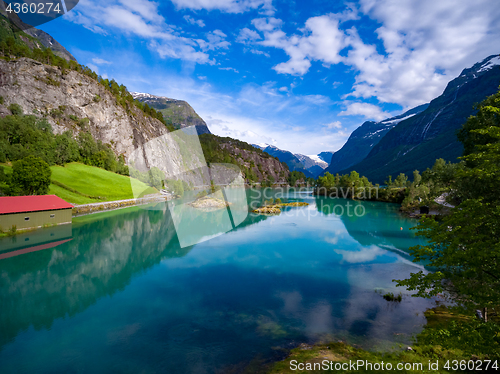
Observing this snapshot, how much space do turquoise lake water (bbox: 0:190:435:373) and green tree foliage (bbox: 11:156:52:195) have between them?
14.3 m

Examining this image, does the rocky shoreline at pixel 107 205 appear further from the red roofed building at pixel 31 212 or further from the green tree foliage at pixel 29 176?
the red roofed building at pixel 31 212

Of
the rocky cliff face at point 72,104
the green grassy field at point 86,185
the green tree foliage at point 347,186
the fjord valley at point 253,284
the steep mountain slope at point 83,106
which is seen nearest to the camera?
the fjord valley at point 253,284

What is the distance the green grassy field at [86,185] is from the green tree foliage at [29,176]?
6.65 meters

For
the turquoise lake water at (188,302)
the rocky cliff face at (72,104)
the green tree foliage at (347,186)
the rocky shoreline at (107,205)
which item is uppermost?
the rocky cliff face at (72,104)

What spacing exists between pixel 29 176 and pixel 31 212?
32.8 feet

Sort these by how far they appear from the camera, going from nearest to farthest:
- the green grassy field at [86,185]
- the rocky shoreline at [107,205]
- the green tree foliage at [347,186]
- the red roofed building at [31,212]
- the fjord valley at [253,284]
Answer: the fjord valley at [253,284]
the red roofed building at [31,212]
the rocky shoreline at [107,205]
the green grassy field at [86,185]
the green tree foliage at [347,186]

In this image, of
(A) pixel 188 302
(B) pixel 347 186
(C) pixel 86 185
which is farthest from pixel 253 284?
(B) pixel 347 186

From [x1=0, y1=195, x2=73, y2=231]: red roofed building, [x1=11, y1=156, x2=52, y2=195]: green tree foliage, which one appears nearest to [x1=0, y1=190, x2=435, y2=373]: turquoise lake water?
[x1=0, y1=195, x2=73, y2=231]: red roofed building

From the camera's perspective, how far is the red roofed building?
28109mm

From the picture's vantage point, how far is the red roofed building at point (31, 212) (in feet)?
92.2

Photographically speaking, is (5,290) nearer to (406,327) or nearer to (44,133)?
(406,327)

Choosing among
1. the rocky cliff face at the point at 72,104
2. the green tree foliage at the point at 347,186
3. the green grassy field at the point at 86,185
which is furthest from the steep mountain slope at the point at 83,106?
the green tree foliage at the point at 347,186

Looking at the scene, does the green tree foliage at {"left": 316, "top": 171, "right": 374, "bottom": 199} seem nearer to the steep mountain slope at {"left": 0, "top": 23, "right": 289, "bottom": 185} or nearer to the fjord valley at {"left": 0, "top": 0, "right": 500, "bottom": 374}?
the fjord valley at {"left": 0, "top": 0, "right": 500, "bottom": 374}

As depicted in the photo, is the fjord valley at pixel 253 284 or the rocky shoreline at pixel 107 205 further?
the rocky shoreline at pixel 107 205
